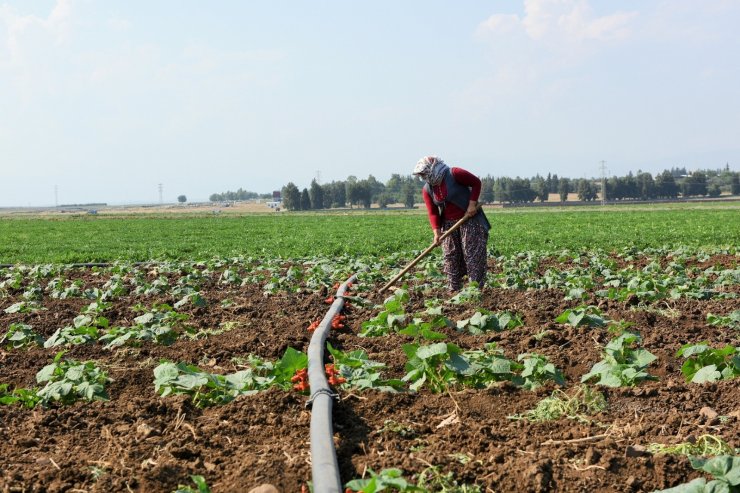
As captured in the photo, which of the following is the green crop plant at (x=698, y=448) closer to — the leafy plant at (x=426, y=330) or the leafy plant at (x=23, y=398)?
the leafy plant at (x=426, y=330)

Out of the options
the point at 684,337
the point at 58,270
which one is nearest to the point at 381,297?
the point at 684,337

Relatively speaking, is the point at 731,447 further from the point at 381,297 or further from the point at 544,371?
the point at 381,297

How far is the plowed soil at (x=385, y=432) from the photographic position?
2870mm

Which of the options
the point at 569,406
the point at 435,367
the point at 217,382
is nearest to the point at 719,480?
the point at 569,406

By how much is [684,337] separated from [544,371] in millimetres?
1941

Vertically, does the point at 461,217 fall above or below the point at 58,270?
above

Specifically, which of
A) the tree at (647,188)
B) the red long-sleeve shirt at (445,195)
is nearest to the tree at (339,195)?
the tree at (647,188)

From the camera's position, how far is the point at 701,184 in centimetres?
11962

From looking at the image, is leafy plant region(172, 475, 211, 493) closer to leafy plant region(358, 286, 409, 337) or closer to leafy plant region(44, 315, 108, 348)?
leafy plant region(358, 286, 409, 337)

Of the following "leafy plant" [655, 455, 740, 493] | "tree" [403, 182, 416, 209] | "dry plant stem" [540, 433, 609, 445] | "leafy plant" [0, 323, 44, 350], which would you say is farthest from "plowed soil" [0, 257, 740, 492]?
"tree" [403, 182, 416, 209]

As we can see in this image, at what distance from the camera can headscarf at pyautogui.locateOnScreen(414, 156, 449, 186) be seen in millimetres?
8312

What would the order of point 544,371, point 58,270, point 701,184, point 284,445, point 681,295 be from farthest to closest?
point 701,184, point 58,270, point 681,295, point 544,371, point 284,445

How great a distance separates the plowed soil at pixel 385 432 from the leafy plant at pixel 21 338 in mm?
824

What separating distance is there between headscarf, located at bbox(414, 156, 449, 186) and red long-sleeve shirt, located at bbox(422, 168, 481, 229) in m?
0.13
